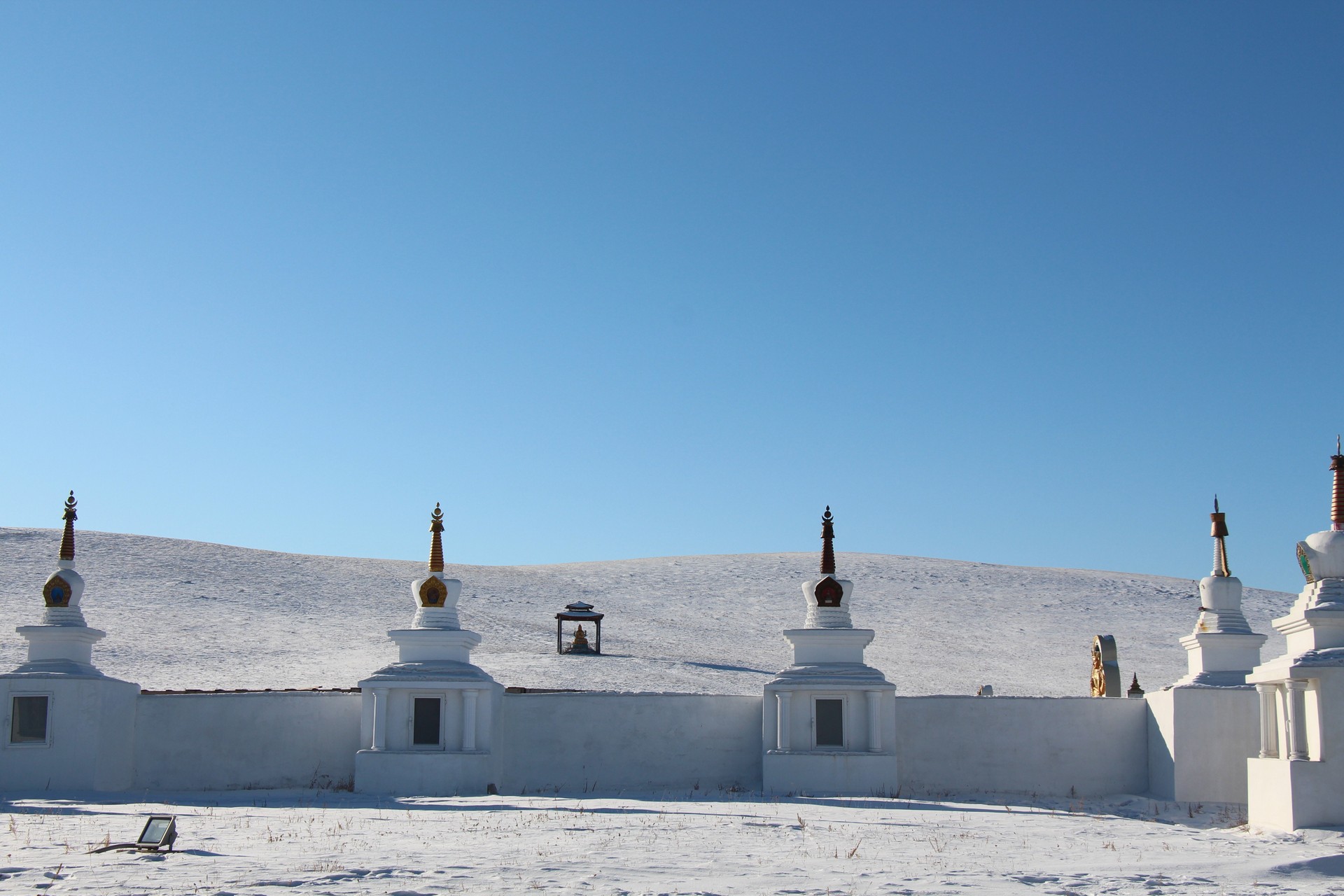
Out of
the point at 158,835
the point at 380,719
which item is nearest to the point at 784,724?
the point at 380,719

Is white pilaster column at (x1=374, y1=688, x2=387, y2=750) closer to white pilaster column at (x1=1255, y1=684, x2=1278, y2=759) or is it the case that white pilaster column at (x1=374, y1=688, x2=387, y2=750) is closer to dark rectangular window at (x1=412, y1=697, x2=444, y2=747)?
dark rectangular window at (x1=412, y1=697, x2=444, y2=747)

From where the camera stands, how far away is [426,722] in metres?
22.5

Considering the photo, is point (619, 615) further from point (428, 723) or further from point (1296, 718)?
point (1296, 718)

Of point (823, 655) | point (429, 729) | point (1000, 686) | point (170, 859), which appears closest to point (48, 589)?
point (429, 729)

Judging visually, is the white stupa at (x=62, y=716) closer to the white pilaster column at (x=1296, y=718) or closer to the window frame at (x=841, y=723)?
the window frame at (x=841, y=723)

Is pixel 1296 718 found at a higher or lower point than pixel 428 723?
higher

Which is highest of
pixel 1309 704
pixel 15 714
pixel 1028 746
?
pixel 1309 704

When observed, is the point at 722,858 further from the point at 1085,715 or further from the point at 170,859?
the point at 1085,715

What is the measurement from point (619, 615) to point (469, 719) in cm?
3307

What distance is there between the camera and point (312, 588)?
5503 centimetres

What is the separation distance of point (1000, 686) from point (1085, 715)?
20404mm

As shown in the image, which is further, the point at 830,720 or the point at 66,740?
the point at 830,720

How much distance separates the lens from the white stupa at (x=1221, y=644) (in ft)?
73.5

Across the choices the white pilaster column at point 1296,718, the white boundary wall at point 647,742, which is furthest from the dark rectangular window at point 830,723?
the white pilaster column at point 1296,718
